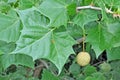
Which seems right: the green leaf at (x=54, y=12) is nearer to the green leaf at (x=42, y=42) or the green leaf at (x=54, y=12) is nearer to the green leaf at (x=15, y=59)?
the green leaf at (x=42, y=42)

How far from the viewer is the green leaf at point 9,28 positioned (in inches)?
66.7

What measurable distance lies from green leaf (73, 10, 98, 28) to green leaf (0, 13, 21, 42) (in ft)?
1.05

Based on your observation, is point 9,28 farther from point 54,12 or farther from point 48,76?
point 48,76

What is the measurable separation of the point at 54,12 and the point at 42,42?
135mm

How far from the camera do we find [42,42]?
1.53 metres

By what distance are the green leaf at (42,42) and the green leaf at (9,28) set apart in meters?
0.14

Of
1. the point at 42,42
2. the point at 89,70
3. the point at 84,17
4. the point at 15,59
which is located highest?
the point at 84,17

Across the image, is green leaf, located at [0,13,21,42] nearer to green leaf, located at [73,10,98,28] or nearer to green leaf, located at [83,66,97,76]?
green leaf, located at [73,10,98,28]

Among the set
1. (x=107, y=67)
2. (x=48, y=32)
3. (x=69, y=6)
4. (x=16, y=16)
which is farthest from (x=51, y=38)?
(x=107, y=67)

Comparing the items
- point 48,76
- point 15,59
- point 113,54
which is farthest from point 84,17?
point 48,76

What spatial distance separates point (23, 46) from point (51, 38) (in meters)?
0.12

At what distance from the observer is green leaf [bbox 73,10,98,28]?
152 centimetres

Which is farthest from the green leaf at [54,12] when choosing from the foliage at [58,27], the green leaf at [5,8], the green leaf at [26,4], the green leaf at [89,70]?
the green leaf at [89,70]

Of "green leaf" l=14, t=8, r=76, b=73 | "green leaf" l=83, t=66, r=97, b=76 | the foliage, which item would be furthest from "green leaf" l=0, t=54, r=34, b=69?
"green leaf" l=83, t=66, r=97, b=76
